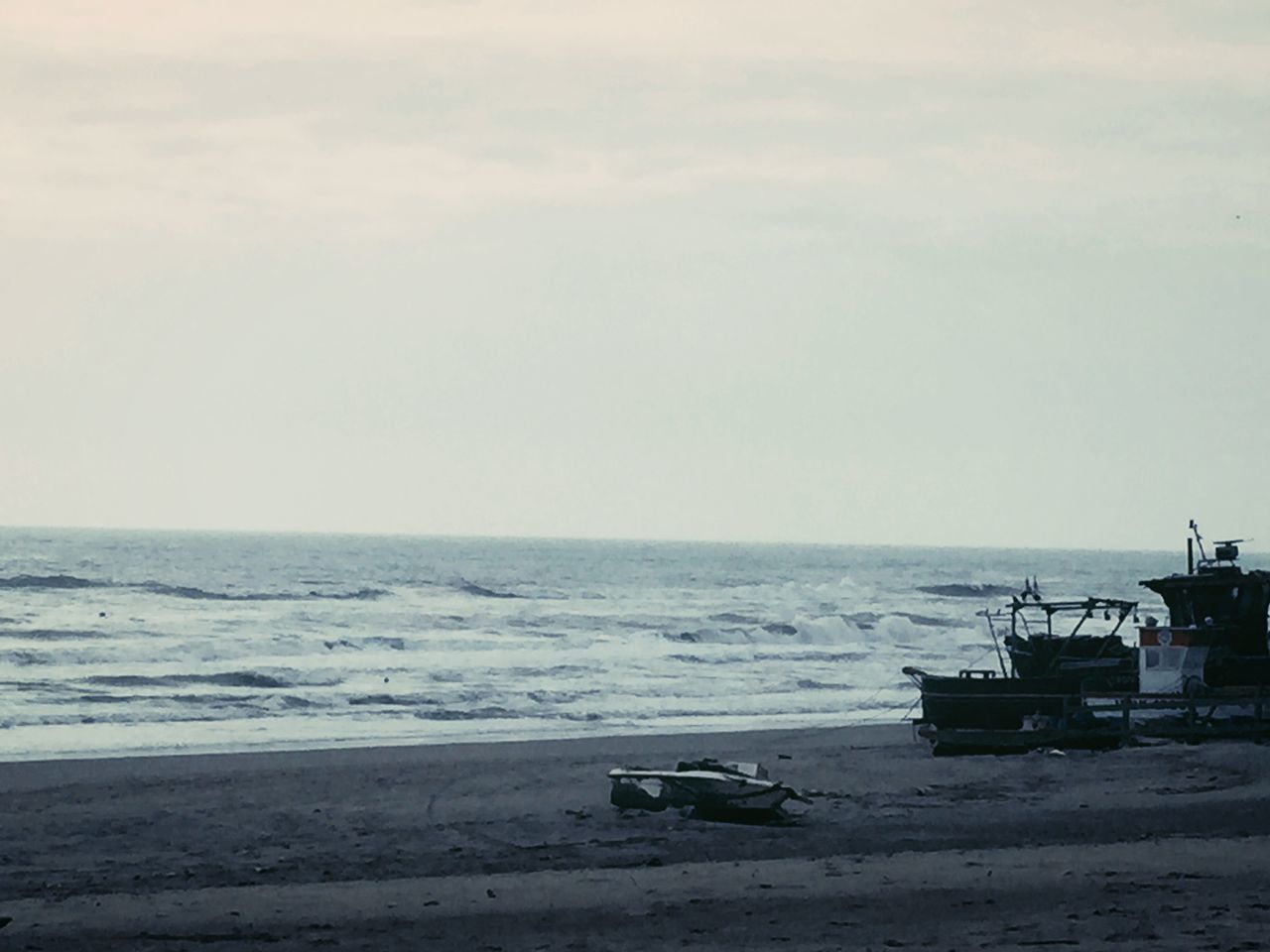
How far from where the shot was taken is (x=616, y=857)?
1400cm

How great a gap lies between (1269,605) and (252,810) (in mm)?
13743

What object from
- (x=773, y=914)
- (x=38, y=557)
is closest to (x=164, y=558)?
(x=38, y=557)

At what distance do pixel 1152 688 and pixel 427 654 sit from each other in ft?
77.3

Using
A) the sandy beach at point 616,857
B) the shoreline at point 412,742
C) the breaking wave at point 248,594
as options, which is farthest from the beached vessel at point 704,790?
the breaking wave at point 248,594

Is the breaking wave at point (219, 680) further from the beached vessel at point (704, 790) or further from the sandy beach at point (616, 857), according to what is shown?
the beached vessel at point (704, 790)

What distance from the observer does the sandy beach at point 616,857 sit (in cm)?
1109

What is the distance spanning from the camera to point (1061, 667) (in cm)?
2497

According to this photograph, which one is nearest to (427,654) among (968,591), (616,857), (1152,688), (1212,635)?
(1152,688)

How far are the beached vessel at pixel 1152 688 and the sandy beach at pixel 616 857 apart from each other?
1.09 metres

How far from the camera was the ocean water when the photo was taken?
2869cm

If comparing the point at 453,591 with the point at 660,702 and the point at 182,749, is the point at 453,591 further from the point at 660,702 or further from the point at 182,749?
the point at 182,749

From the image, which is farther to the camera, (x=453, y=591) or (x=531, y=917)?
(x=453, y=591)

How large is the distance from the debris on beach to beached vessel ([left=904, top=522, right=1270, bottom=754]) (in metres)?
6.22

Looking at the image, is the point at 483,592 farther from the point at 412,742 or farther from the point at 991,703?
the point at 991,703
